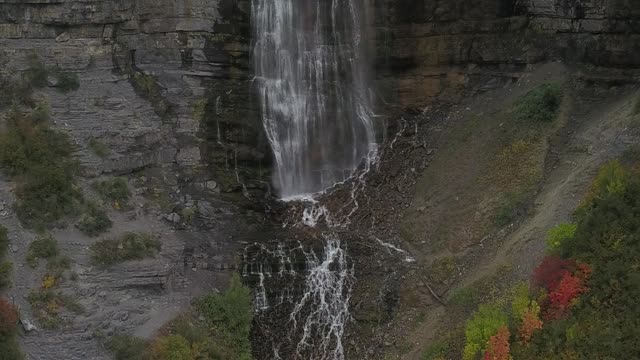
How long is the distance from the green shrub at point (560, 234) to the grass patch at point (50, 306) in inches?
572

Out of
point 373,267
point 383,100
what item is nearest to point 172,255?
point 373,267

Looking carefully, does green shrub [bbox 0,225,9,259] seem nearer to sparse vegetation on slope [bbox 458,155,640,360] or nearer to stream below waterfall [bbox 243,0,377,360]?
stream below waterfall [bbox 243,0,377,360]

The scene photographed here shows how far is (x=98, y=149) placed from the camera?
2538 cm

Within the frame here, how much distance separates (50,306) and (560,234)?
15528 mm

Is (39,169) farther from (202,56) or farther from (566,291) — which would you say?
(566,291)

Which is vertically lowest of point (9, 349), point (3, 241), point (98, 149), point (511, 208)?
point (9, 349)

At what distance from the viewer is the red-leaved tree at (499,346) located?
54.5 ft

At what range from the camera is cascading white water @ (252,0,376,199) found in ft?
94.0

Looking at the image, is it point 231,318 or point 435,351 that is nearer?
point 435,351

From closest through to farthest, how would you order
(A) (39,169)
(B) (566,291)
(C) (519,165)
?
(B) (566,291) < (A) (39,169) < (C) (519,165)

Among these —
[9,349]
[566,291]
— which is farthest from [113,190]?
[566,291]

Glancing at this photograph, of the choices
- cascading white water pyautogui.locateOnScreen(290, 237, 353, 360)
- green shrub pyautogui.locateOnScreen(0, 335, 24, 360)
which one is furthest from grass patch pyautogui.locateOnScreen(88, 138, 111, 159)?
cascading white water pyautogui.locateOnScreen(290, 237, 353, 360)

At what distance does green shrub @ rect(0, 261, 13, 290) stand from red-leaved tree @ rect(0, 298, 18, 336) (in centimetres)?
108

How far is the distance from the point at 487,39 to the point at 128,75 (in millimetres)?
15473
